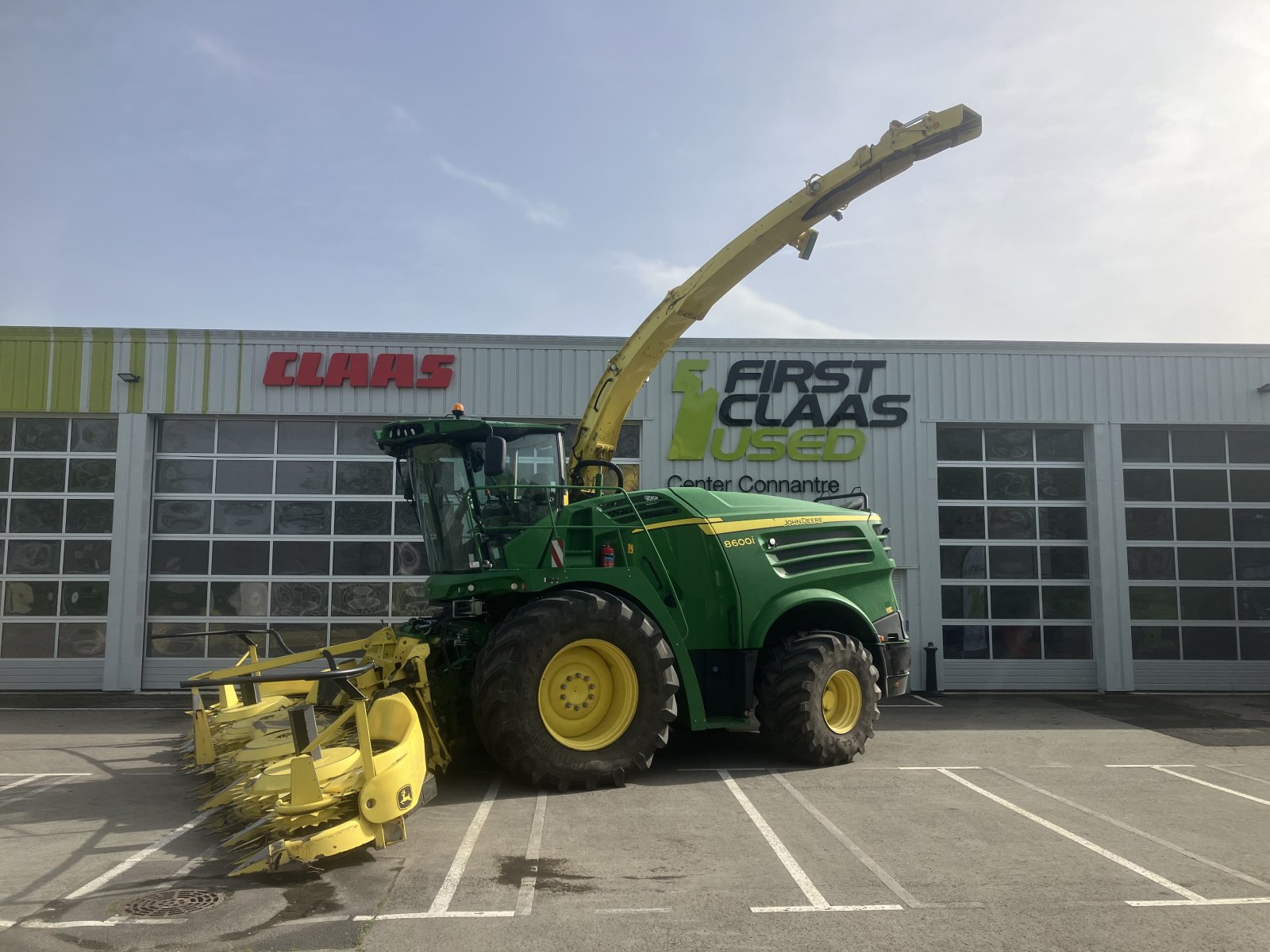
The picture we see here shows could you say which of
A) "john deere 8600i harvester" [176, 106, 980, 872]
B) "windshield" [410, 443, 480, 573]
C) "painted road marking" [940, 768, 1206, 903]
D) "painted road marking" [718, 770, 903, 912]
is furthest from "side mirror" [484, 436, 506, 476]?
"painted road marking" [940, 768, 1206, 903]

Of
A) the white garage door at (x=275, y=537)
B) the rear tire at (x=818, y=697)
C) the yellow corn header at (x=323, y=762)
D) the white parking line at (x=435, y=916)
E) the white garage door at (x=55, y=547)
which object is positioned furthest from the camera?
the white garage door at (x=275, y=537)

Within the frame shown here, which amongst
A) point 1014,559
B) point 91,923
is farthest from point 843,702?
point 1014,559

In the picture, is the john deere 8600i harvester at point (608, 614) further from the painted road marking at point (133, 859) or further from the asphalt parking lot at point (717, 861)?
the asphalt parking lot at point (717, 861)

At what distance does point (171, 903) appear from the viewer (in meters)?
5.11

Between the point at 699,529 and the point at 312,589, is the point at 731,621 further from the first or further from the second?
the point at 312,589

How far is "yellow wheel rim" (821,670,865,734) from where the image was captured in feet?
30.8

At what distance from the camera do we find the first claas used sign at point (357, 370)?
1523 cm

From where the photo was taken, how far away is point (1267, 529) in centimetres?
1611

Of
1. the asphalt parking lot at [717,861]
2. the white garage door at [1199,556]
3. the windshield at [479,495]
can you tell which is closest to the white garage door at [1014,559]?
the white garage door at [1199,556]

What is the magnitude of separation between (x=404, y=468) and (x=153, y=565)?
824 cm

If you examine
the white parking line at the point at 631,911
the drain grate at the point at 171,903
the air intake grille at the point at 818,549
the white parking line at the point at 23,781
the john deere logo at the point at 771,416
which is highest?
the john deere logo at the point at 771,416

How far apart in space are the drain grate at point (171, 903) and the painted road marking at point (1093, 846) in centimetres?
546

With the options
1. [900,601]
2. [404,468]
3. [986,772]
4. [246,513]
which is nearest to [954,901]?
[986,772]

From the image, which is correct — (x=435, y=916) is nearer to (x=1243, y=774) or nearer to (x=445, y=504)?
(x=445, y=504)
